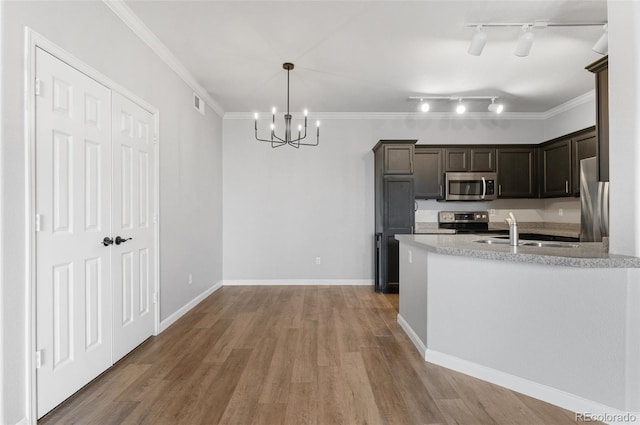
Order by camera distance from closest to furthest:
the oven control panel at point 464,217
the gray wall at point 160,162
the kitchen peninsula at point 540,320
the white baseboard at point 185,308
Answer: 1. the gray wall at point 160,162
2. the kitchen peninsula at point 540,320
3. the white baseboard at point 185,308
4. the oven control panel at point 464,217

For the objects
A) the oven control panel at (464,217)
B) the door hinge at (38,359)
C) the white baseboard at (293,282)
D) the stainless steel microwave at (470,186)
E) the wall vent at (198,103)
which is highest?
the wall vent at (198,103)

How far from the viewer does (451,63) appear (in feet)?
12.5

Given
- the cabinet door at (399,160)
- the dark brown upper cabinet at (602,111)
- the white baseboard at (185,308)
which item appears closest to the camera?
the dark brown upper cabinet at (602,111)

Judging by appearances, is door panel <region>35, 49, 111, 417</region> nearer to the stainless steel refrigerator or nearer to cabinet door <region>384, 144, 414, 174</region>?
cabinet door <region>384, 144, 414, 174</region>

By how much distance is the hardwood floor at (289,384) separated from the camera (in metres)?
1.97

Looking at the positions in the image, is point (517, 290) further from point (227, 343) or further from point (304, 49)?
point (304, 49)

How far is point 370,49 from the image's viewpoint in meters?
3.49

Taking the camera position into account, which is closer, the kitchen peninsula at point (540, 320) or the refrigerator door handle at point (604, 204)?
the kitchen peninsula at point (540, 320)

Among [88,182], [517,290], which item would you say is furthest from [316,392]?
[88,182]

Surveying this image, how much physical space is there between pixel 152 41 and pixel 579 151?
5423 millimetres

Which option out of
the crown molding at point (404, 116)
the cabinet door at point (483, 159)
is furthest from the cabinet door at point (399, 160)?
the cabinet door at point (483, 159)

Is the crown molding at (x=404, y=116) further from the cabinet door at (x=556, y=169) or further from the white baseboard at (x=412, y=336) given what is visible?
the white baseboard at (x=412, y=336)

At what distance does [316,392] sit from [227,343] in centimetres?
120

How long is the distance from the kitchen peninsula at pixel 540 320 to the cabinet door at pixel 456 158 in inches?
115
